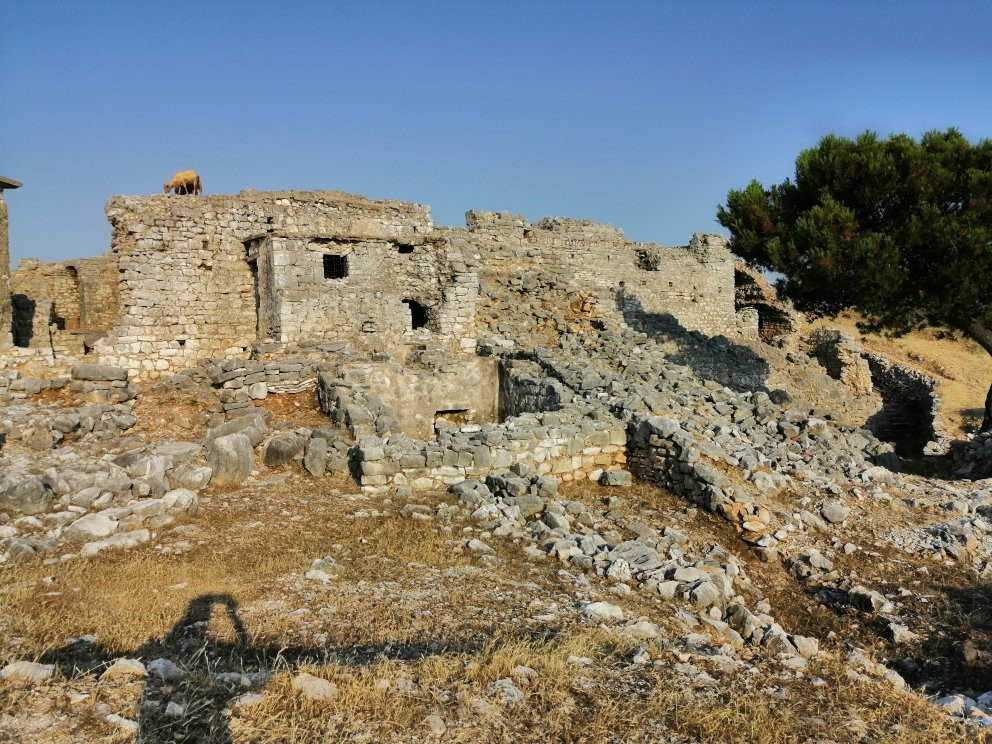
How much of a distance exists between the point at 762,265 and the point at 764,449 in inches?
222

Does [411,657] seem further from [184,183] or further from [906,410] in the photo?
[906,410]

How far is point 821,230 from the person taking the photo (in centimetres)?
1219

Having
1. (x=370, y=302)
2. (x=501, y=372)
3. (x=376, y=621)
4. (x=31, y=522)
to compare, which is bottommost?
(x=376, y=621)

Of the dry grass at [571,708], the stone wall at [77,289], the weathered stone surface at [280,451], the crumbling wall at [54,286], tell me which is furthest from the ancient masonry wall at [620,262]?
the dry grass at [571,708]

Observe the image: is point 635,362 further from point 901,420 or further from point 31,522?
point 901,420

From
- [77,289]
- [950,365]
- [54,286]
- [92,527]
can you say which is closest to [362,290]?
[92,527]

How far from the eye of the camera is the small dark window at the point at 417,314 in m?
14.5

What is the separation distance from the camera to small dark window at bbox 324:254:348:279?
1328cm

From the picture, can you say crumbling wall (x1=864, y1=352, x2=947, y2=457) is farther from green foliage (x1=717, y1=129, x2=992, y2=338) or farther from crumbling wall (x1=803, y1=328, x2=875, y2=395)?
green foliage (x1=717, y1=129, x2=992, y2=338)

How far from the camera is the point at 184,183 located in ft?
46.6

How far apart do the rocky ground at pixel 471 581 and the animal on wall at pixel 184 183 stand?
558 centimetres

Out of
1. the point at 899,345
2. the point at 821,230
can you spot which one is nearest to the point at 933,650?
the point at 821,230

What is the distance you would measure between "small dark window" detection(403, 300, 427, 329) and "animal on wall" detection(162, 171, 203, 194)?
5.57 m

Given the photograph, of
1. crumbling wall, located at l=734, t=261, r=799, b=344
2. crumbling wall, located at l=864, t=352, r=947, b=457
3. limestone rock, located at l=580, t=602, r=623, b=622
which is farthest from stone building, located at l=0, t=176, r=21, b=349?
crumbling wall, located at l=734, t=261, r=799, b=344
